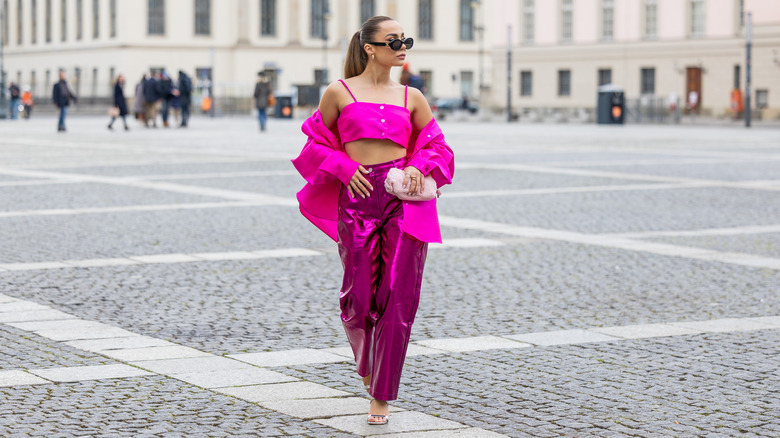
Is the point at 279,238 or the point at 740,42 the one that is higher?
the point at 740,42

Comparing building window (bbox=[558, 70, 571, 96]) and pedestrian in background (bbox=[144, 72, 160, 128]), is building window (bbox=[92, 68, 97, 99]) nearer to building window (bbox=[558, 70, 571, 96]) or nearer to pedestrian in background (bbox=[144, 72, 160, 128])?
building window (bbox=[558, 70, 571, 96])

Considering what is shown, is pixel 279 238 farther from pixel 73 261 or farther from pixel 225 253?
pixel 73 261

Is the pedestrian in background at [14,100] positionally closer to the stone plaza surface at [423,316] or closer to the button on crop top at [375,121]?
the stone plaza surface at [423,316]

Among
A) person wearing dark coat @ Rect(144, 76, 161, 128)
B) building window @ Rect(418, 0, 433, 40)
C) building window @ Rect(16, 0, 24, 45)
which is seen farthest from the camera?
building window @ Rect(16, 0, 24, 45)

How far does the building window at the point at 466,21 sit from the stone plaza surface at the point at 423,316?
2737 inches

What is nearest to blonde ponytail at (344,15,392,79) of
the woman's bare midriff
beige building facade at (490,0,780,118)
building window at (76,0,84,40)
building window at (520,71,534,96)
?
the woman's bare midriff

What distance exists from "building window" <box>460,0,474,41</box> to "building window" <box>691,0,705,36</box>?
3230 cm

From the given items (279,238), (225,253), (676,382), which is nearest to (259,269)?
(225,253)

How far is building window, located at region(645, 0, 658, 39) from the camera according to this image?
5510 centimetres

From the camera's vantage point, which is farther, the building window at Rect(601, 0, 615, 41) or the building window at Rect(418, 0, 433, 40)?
the building window at Rect(418, 0, 433, 40)

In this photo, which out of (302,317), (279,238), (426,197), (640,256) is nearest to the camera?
(426,197)

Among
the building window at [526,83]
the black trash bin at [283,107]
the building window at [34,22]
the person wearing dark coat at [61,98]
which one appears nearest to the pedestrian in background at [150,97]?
the person wearing dark coat at [61,98]

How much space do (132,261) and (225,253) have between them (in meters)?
0.75

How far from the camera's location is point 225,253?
33.5 feet
